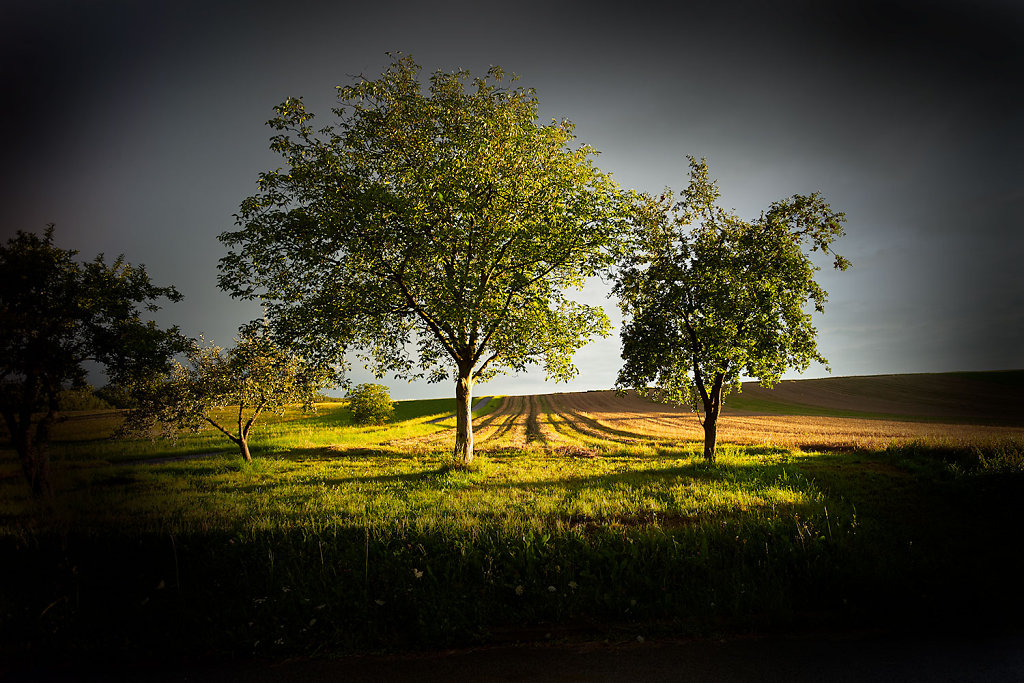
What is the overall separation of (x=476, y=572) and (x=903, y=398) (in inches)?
3388

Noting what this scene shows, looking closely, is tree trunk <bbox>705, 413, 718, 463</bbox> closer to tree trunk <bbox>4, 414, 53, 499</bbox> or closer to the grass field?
the grass field

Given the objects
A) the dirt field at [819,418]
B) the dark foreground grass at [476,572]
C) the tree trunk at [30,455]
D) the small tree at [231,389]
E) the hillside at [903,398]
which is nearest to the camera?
the dark foreground grass at [476,572]

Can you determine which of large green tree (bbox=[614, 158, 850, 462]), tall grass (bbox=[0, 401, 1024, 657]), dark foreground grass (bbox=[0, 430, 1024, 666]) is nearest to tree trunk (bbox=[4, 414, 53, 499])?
tall grass (bbox=[0, 401, 1024, 657])

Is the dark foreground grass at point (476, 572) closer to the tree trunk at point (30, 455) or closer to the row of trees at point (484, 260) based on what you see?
the tree trunk at point (30, 455)

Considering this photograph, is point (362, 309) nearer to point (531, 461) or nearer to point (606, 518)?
point (531, 461)

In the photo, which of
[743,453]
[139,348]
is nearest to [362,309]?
[139,348]

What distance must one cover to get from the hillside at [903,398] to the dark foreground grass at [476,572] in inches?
1827

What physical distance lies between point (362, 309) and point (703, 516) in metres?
15.5

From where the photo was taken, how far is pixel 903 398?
211 ft

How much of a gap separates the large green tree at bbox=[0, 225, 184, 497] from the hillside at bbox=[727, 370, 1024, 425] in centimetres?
5385

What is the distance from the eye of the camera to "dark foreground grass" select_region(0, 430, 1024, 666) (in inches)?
214

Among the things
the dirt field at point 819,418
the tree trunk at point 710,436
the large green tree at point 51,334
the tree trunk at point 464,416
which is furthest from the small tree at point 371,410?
the tree trunk at point 710,436

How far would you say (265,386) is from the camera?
72.9ft

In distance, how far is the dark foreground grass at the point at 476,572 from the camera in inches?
214
